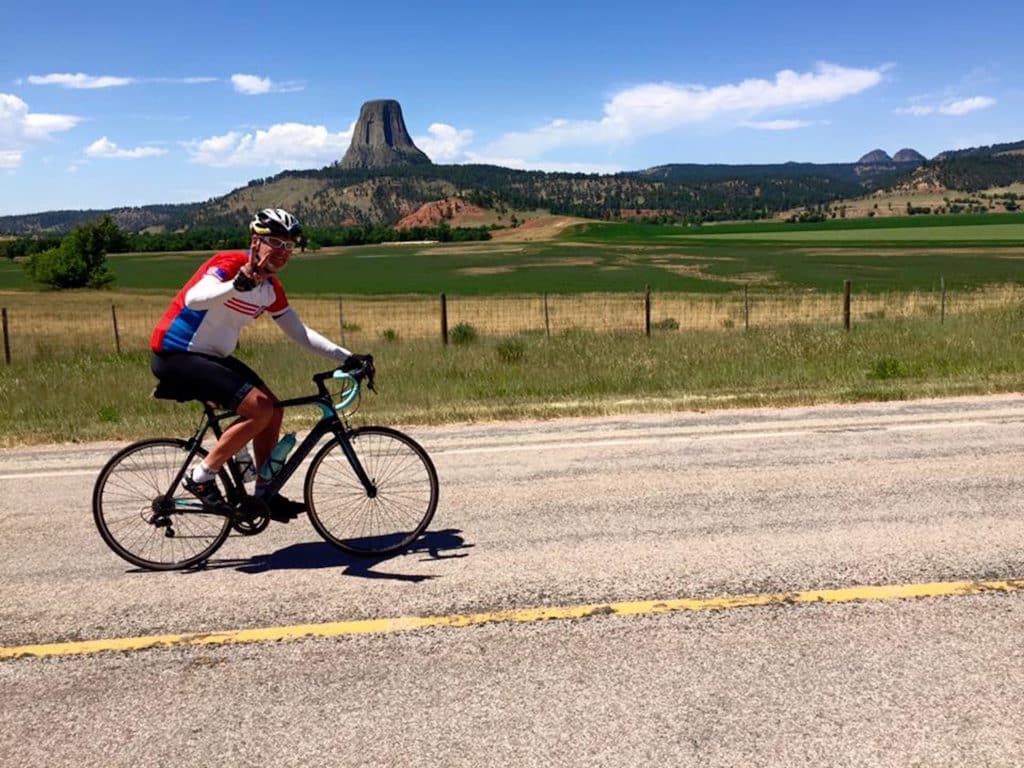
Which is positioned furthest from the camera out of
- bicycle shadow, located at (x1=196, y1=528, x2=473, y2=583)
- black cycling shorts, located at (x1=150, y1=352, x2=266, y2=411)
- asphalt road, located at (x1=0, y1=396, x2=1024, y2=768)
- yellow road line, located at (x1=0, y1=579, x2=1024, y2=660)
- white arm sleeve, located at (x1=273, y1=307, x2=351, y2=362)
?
white arm sleeve, located at (x1=273, y1=307, x2=351, y2=362)

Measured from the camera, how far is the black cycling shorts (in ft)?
15.6

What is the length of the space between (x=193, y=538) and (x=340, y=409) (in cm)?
128

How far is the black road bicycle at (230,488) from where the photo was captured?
5.11m

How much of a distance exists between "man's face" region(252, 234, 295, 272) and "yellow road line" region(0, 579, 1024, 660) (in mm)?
1973

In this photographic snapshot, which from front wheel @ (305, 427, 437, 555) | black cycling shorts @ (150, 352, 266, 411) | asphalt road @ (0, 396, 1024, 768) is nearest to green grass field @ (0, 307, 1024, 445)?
asphalt road @ (0, 396, 1024, 768)

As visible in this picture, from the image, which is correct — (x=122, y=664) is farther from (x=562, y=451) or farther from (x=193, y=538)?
(x=562, y=451)

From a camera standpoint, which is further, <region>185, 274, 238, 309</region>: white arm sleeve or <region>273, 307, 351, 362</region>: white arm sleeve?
<region>273, 307, 351, 362</region>: white arm sleeve

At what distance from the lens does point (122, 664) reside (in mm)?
3807

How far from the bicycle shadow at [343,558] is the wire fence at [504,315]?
16.3 m

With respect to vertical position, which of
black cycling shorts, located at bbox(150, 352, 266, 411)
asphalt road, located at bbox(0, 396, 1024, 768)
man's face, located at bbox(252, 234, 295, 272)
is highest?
man's face, located at bbox(252, 234, 295, 272)

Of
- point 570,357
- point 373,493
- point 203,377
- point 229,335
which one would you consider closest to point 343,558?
point 373,493

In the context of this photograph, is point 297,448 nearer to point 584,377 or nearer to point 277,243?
point 277,243

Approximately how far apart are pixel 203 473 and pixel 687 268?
264 feet

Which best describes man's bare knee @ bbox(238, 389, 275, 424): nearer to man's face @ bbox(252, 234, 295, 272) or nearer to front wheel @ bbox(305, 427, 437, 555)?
front wheel @ bbox(305, 427, 437, 555)
